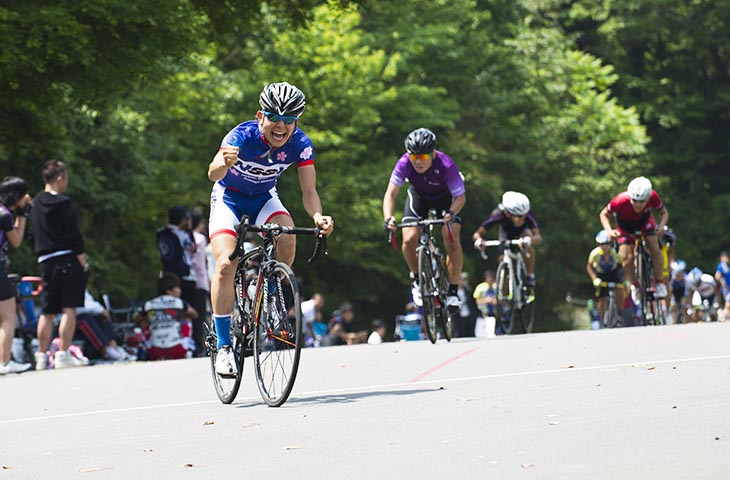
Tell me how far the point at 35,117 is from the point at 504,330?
7.29m

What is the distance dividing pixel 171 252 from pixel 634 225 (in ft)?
18.1

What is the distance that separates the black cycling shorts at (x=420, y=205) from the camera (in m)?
15.7

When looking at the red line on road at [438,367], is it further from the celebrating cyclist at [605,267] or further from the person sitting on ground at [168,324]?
the celebrating cyclist at [605,267]

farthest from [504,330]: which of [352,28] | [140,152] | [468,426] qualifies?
[352,28]

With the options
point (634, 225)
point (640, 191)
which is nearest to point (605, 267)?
point (634, 225)

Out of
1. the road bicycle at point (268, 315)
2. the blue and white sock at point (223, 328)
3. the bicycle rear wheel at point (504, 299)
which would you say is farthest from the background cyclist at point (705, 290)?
the road bicycle at point (268, 315)

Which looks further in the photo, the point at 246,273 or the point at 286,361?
the point at 246,273

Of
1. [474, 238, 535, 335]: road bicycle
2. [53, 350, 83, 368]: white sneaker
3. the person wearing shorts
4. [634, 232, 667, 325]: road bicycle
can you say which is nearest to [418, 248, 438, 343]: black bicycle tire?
[474, 238, 535, 335]: road bicycle

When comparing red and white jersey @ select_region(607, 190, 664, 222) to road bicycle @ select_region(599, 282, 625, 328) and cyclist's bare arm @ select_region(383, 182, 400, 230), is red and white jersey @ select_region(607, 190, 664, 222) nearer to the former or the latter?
road bicycle @ select_region(599, 282, 625, 328)

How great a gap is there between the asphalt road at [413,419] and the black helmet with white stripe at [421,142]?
229 centimetres

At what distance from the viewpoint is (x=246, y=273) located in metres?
10.1

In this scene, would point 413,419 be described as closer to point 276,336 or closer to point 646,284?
point 276,336

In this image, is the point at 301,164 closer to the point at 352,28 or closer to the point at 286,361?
the point at 286,361

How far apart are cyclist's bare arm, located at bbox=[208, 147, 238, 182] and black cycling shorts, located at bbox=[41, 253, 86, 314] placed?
6.01 meters
